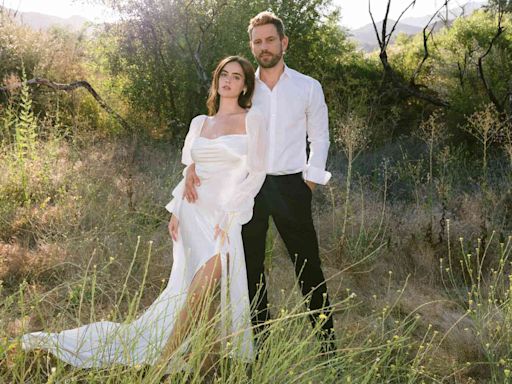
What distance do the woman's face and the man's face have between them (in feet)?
0.51

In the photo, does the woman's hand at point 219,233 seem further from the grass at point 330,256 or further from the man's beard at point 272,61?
the man's beard at point 272,61

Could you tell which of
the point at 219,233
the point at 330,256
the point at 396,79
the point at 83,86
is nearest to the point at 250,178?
the point at 219,233

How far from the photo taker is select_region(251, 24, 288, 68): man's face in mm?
3344

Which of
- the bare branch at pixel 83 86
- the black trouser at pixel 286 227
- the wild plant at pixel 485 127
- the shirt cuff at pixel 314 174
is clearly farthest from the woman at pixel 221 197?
the bare branch at pixel 83 86

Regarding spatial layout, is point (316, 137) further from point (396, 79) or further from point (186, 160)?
point (396, 79)

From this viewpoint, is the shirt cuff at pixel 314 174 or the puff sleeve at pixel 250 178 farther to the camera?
the shirt cuff at pixel 314 174

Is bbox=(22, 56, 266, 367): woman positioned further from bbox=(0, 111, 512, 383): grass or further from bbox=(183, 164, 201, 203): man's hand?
bbox=(0, 111, 512, 383): grass

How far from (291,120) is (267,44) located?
0.46 m

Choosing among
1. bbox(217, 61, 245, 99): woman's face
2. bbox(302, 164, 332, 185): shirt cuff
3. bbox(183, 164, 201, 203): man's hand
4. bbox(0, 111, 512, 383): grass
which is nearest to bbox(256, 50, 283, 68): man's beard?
bbox(217, 61, 245, 99): woman's face

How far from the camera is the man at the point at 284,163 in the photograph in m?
3.37

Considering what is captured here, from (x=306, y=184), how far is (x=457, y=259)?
231 cm

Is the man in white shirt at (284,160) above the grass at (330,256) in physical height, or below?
above

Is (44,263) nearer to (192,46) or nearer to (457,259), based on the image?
(457,259)

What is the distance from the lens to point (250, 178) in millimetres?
3281
